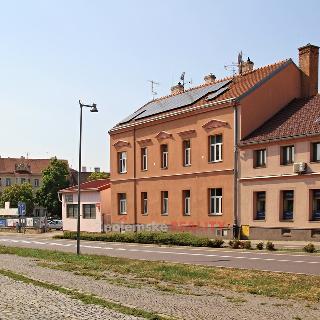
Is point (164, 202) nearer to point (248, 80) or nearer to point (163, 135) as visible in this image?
point (163, 135)

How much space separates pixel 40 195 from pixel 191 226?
48.7m

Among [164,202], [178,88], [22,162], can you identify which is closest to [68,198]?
[164,202]

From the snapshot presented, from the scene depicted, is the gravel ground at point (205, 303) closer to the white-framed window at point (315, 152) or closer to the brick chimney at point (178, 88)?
the white-framed window at point (315, 152)

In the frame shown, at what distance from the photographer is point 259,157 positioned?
33.5 meters

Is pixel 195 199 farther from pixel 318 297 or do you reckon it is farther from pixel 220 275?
pixel 318 297

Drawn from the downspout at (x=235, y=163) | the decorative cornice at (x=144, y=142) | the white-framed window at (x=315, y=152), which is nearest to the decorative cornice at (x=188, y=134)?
the decorative cornice at (x=144, y=142)

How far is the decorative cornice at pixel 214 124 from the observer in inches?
1406

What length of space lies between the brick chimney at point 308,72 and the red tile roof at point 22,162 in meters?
83.6

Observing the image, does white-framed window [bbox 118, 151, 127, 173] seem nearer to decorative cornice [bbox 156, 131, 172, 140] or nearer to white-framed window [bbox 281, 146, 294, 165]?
decorative cornice [bbox 156, 131, 172, 140]

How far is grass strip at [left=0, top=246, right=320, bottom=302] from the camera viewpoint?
12.8 meters

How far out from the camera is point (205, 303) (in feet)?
36.7

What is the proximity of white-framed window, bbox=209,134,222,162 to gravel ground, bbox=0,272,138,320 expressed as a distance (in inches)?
959

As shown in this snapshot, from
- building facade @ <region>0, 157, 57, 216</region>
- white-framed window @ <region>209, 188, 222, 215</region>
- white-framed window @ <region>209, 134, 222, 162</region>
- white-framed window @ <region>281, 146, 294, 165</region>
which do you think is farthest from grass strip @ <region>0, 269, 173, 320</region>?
building facade @ <region>0, 157, 57, 216</region>

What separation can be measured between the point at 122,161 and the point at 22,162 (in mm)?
72600
